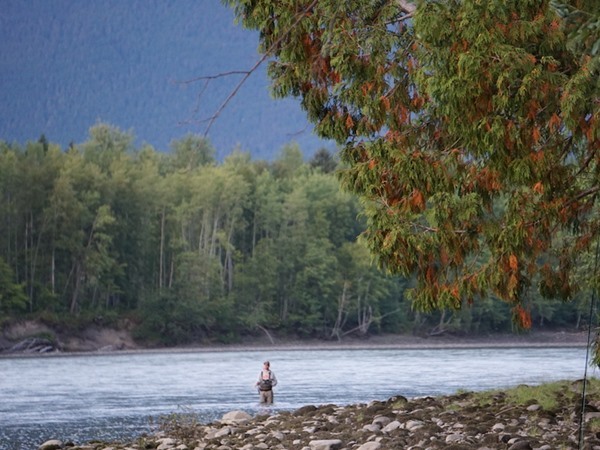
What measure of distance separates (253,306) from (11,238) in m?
18.2

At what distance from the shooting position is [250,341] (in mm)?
92375

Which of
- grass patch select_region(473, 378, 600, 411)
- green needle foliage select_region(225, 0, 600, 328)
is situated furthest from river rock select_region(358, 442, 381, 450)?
grass patch select_region(473, 378, 600, 411)

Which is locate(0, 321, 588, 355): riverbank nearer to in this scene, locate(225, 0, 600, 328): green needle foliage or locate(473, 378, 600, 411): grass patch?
locate(473, 378, 600, 411): grass patch

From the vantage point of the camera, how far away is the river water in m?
27.1

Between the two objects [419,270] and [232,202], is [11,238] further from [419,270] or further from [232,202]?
[419,270]

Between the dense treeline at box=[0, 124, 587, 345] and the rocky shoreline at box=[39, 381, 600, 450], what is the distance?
210 ft

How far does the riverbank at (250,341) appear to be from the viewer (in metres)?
78.3

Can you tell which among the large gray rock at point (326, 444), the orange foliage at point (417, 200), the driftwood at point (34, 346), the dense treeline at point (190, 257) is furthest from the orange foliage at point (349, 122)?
the dense treeline at point (190, 257)

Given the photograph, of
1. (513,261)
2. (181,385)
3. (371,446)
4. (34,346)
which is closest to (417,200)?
(513,261)

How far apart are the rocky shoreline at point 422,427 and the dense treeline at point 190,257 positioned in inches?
2521

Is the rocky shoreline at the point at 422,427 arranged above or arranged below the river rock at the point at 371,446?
above

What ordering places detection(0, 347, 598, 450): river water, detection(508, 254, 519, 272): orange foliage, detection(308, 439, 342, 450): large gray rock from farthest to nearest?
detection(0, 347, 598, 450): river water
detection(308, 439, 342, 450): large gray rock
detection(508, 254, 519, 272): orange foliage

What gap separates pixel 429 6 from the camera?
12.0 metres

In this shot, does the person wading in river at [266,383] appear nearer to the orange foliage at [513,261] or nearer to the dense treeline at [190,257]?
the orange foliage at [513,261]
